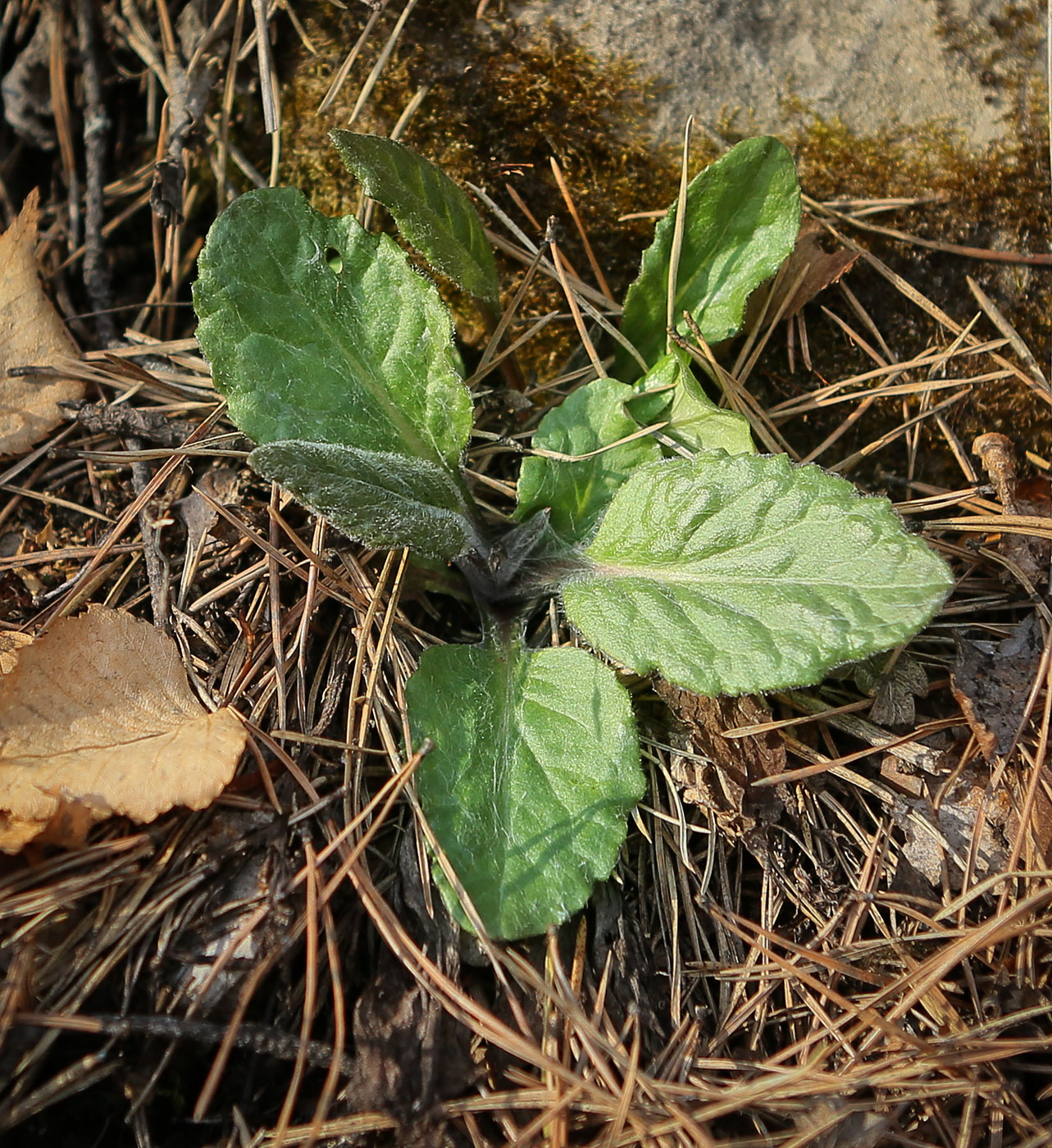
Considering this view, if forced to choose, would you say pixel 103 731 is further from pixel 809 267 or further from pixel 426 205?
pixel 809 267

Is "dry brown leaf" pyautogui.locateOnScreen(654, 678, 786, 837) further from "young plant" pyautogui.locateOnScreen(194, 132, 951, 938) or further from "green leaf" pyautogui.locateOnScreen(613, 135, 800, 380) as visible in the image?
"green leaf" pyautogui.locateOnScreen(613, 135, 800, 380)

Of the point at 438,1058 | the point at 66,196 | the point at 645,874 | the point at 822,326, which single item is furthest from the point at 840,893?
the point at 66,196

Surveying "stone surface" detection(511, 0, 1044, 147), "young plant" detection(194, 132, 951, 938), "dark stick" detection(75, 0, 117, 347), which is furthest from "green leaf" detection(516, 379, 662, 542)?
"dark stick" detection(75, 0, 117, 347)

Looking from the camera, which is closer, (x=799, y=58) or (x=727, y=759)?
Result: (x=727, y=759)

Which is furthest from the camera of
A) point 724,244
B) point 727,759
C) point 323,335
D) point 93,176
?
point 93,176

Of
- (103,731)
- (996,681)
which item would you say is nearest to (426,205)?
(103,731)

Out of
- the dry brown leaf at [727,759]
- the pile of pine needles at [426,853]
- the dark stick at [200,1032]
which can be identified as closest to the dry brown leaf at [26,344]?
A: the pile of pine needles at [426,853]

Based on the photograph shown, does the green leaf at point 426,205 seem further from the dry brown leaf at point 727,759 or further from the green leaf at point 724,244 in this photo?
the dry brown leaf at point 727,759
